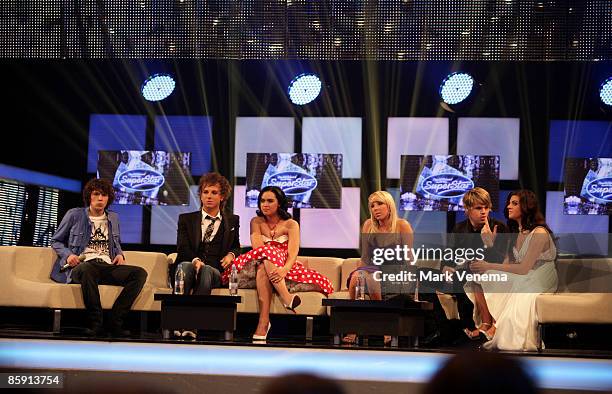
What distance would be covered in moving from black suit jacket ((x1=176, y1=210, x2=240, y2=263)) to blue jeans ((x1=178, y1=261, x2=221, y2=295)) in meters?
0.15

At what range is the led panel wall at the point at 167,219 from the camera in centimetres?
816

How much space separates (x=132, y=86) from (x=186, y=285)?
3.36 meters

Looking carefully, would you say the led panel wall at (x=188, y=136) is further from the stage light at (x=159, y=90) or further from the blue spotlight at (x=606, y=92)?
the blue spotlight at (x=606, y=92)

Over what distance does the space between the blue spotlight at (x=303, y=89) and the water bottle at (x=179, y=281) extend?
3.10 m

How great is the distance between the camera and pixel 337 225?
8078 millimetres

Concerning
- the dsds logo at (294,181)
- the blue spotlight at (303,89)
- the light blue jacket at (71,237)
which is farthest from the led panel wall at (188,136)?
the light blue jacket at (71,237)

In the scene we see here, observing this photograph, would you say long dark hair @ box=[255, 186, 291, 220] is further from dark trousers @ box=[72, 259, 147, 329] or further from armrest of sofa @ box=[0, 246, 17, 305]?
armrest of sofa @ box=[0, 246, 17, 305]

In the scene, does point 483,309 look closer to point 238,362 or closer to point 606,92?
point 238,362

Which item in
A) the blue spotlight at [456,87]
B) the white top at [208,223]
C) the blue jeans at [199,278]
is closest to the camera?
the blue jeans at [199,278]

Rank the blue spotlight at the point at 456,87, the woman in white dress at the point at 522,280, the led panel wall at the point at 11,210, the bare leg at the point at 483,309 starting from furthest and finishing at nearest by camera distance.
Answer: the blue spotlight at the point at 456,87
the led panel wall at the point at 11,210
the bare leg at the point at 483,309
the woman in white dress at the point at 522,280

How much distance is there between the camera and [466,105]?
7.99 meters

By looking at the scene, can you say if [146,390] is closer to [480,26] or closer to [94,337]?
[94,337]

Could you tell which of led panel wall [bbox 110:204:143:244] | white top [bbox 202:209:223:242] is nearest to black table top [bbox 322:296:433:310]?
white top [bbox 202:209:223:242]

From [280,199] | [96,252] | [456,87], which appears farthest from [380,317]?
[456,87]
